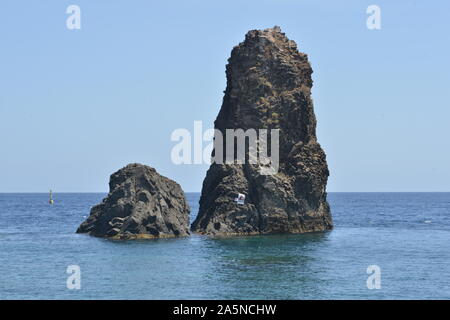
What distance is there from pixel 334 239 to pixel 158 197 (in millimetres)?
22895

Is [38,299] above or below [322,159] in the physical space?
below

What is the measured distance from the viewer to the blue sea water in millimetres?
51906

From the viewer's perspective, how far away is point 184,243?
8162 centimetres

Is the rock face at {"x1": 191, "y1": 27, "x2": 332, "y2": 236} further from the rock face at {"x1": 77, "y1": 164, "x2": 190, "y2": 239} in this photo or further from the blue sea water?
the rock face at {"x1": 77, "y1": 164, "x2": 190, "y2": 239}

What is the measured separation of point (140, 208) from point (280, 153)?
2366 cm

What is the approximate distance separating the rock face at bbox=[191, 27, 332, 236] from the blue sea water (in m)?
4.84

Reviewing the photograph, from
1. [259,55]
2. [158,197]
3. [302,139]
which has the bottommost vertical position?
[158,197]

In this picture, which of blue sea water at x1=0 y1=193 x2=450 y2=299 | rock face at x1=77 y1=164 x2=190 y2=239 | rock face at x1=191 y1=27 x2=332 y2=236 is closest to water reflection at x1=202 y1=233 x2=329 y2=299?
blue sea water at x1=0 y1=193 x2=450 y2=299

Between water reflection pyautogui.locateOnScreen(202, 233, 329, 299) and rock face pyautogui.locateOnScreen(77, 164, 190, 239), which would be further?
rock face pyautogui.locateOnScreen(77, 164, 190, 239)

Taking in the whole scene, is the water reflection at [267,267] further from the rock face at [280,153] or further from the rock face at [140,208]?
the rock face at [140,208]

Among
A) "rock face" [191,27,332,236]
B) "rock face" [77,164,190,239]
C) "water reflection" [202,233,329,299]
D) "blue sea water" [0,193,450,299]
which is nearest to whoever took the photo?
"blue sea water" [0,193,450,299]

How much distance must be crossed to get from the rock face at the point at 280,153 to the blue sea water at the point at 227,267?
484 cm
